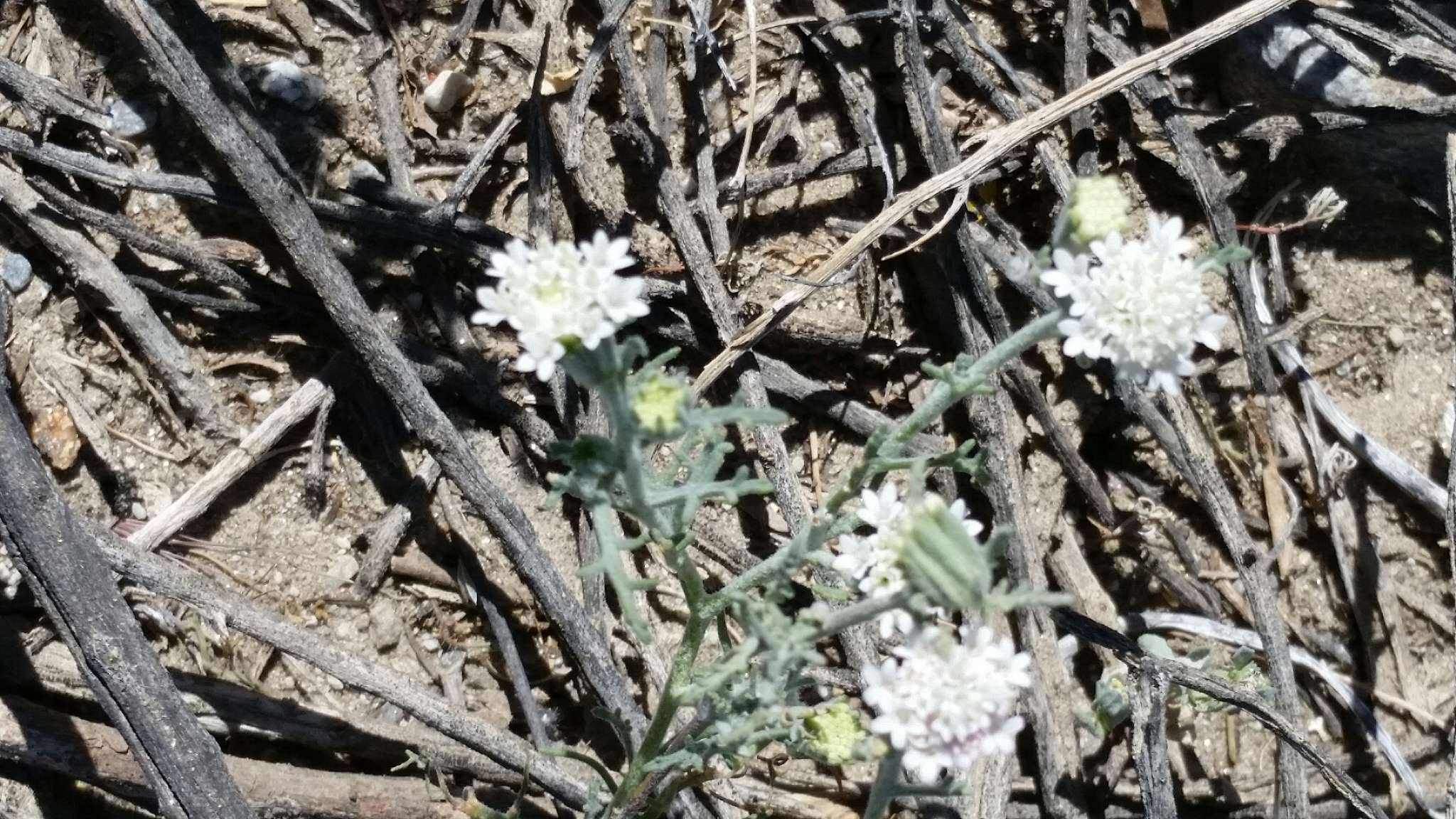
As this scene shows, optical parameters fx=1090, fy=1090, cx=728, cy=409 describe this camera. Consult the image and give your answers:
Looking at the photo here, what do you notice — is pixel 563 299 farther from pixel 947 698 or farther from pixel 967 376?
pixel 947 698

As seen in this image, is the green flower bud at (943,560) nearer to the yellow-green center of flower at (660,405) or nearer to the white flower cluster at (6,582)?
the yellow-green center of flower at (660,405)

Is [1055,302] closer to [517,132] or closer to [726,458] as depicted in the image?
[726,458]

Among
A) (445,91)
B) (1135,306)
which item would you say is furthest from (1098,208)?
(445,91)

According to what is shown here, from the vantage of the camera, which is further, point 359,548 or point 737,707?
point 359,548

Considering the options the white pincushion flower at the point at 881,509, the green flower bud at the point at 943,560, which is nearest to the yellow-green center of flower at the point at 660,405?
the green flower bud at the point at 943,560

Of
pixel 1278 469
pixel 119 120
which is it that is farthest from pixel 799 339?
pixel 119 120
